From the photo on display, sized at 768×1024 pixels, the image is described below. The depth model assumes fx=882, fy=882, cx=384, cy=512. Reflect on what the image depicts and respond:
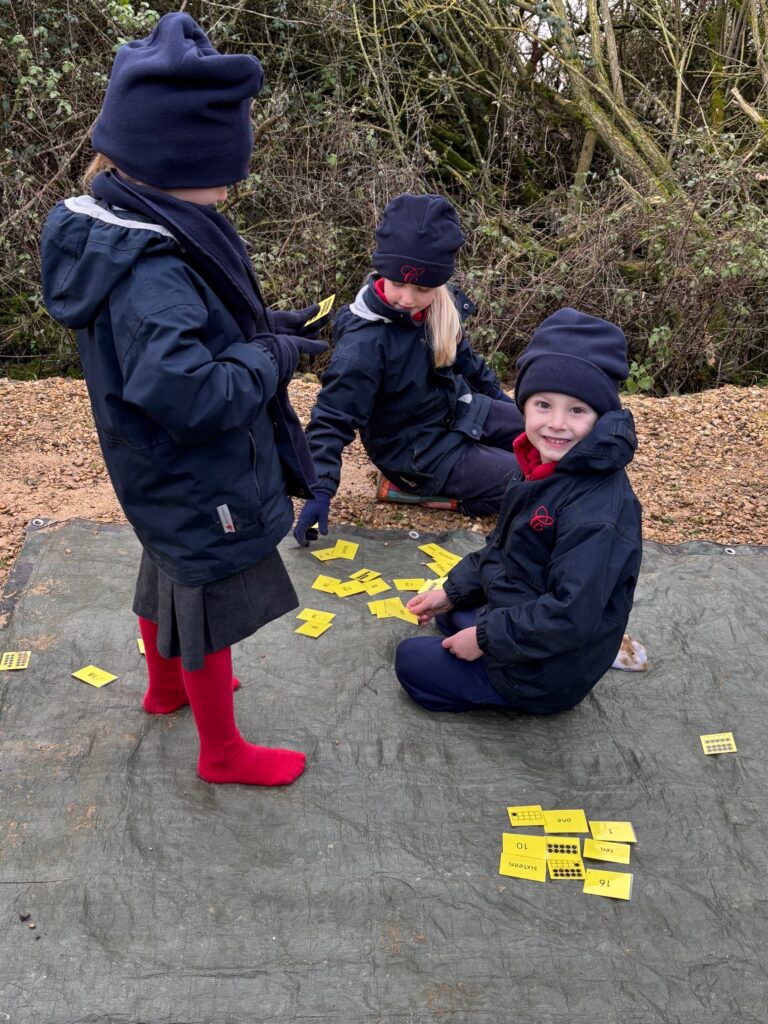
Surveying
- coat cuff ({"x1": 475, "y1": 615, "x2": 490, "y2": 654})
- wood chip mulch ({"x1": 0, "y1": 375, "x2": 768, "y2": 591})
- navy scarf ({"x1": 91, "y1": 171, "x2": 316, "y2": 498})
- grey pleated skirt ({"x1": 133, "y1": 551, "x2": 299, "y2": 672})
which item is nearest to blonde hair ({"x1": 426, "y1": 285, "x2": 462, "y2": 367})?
wood chip mulch ({"x1": 0, "y1": 375, "x2": 768, "y2": 591})

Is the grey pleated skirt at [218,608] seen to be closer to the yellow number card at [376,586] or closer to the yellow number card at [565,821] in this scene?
the yellow number card at [565,821]

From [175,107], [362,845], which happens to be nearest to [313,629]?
[362,845]

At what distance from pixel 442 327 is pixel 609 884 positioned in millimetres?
2324

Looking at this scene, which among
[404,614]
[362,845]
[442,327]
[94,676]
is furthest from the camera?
[442,327]

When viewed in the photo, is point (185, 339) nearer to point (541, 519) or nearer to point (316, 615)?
point (541, 519)

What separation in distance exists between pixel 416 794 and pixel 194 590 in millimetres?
875

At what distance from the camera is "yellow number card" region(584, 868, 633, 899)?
218 centimetres

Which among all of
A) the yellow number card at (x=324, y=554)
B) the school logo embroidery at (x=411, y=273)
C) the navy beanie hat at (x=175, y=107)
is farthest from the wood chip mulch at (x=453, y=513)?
the navy beanie hat at (x=175, y=107)

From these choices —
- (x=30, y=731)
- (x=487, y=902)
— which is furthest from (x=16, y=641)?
(x=487, y=902)

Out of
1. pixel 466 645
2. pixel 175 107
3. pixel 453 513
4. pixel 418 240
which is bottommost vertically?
pixel 453 513

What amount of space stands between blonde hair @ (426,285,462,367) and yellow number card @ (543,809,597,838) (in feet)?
6.70

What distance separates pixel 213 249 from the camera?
6.22 feet

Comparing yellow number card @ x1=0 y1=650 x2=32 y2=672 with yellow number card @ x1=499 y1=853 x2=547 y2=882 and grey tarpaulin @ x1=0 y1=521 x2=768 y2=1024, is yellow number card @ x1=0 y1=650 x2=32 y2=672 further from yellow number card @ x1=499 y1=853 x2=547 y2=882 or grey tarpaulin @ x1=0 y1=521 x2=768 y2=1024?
yellow number card @ x1=499 y1=853 x2=547 y2=882

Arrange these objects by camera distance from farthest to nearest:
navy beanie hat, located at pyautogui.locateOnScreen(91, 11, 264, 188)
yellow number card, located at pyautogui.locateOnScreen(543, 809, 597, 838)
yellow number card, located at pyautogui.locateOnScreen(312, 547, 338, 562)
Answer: yellow number card, located at pyautogui.locateOnScreen(312, 547, 338, 562) < yellow number card, located at pyautogui.locateOnScreen(543, 809, 597, 838) < navy beanie hat, located at pyautogui.locateOnScreen(91, 11, 264, 188)
